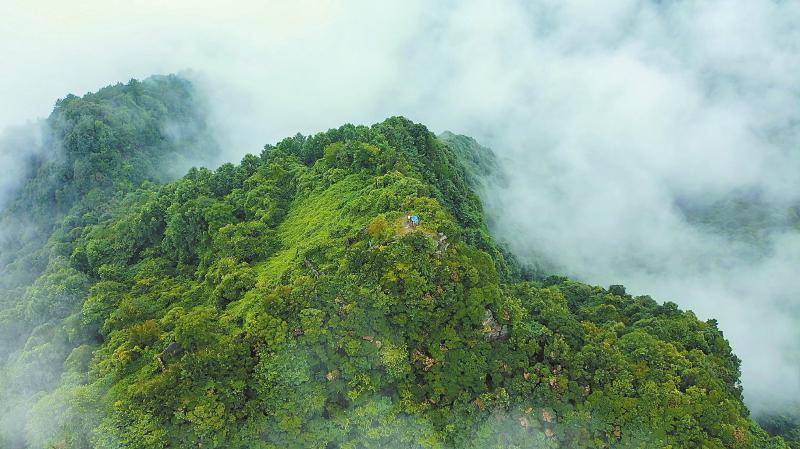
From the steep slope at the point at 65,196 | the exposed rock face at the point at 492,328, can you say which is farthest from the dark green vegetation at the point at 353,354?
the steep slope at the point at 65,196

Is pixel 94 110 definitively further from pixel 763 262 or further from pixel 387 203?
pixel 763 262

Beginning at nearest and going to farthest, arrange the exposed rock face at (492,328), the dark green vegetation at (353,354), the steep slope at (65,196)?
1. the dark green vegetation at (353,354)
2. the exposed rock face at (492,328)
3. the steep slope at (65,196)

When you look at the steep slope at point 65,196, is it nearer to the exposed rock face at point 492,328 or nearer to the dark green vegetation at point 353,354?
the dark green vegetation at point 353,354

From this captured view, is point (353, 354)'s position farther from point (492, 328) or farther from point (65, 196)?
point (65, 196)

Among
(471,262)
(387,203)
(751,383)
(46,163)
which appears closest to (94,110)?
(46,163)

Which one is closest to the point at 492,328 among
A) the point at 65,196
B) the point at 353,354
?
the point at 353,354

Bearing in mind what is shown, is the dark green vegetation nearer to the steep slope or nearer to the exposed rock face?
the exposed rock face
